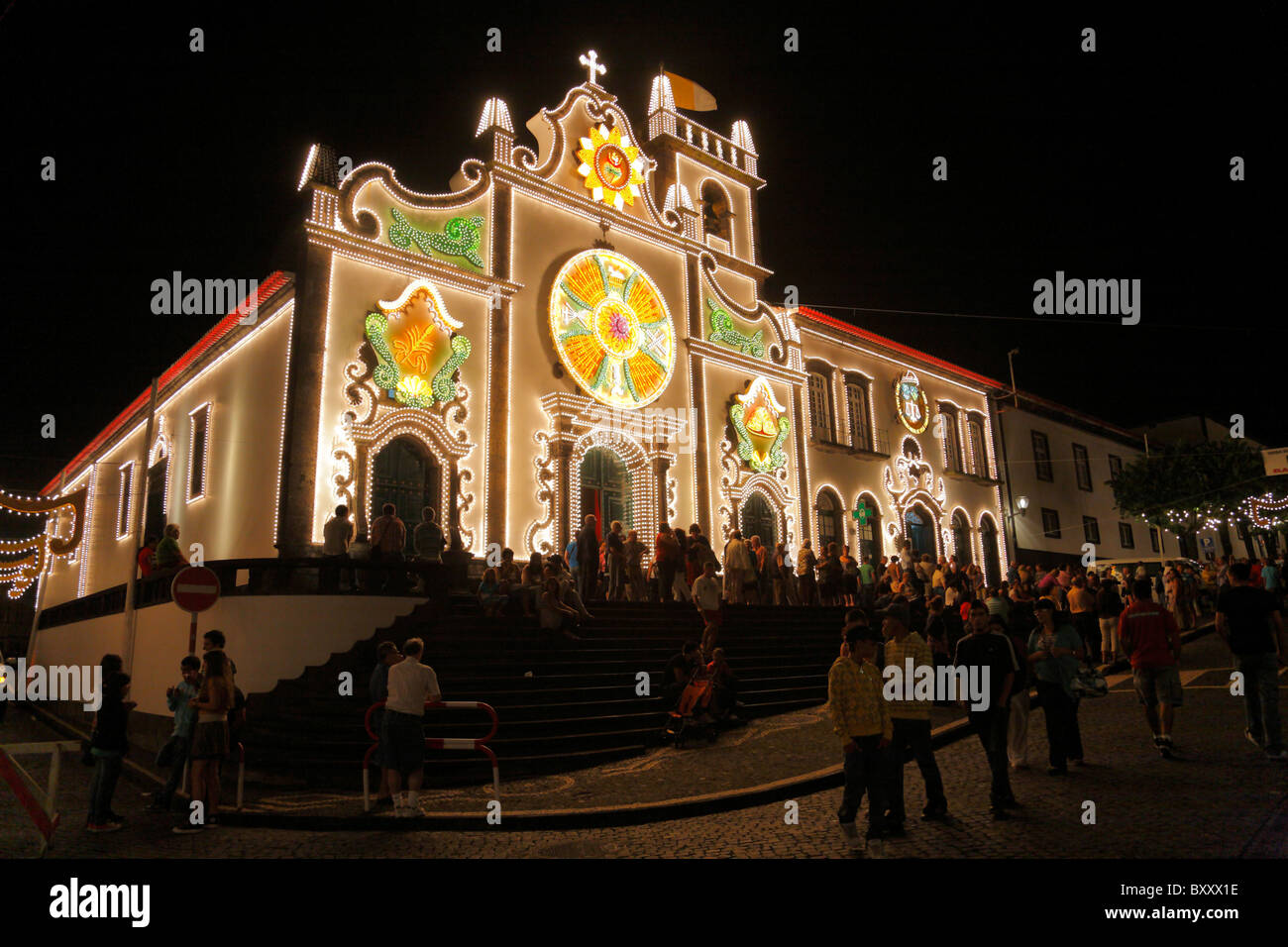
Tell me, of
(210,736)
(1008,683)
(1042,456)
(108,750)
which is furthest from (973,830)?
(1042,456)

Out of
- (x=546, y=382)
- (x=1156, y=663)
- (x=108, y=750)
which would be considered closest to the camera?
(x=108, y=750)

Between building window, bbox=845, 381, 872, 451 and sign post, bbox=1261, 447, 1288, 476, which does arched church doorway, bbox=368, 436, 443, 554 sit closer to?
building window, bbox=845, 381, 872, 451

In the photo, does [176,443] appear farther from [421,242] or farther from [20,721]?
[421,242]

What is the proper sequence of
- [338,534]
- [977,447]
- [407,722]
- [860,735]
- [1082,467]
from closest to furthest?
1. [860,735]
2. [407,722]
3. [338,534]
4. [977,447]
5. [1082,467]

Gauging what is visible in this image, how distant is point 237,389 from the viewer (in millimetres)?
18281

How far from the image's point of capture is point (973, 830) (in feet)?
21.3

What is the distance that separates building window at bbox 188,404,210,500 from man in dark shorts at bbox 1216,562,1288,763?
1835 cm

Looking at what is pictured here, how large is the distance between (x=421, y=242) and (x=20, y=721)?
1512 centimetres

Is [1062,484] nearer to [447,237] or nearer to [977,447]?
[977,447]

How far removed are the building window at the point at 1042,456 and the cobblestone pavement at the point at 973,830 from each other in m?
25.4

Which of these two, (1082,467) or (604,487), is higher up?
(1082,467)

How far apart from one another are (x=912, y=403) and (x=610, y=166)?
41.8 feet

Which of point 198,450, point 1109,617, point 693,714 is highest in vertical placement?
point 198,450

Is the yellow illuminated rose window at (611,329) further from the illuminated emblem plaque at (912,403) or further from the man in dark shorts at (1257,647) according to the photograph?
the man in dark shorts at (1257,647)
